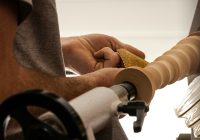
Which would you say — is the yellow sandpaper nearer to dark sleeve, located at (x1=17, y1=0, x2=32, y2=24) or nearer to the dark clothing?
the dark clothing

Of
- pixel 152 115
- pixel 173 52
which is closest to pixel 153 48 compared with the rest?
pixel 152 115

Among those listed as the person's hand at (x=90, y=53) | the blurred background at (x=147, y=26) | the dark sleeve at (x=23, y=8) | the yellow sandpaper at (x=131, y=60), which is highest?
the dark sleeve at (x=23, y=8)

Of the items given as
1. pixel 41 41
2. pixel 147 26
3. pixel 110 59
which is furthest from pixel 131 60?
pixel 147 26

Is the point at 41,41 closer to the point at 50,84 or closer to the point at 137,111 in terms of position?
the point at 50,84

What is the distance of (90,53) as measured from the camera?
650 mm

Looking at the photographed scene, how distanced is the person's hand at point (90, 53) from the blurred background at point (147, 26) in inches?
32.8

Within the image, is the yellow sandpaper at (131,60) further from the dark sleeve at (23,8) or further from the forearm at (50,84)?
the dark sleeve at (23,8)

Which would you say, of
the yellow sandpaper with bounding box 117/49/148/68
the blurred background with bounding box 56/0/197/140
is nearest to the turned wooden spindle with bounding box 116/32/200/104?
the yellow sandpaper with bounding box 117/49/148/68

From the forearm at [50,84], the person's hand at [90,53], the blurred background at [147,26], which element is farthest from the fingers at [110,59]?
the blurred background at [147,26]

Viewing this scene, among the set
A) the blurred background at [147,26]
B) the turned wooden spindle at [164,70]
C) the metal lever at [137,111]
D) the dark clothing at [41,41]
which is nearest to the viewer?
the metal lever at [137,111]

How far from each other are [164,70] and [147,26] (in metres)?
1.20

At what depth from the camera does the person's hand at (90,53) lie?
59 centimetres

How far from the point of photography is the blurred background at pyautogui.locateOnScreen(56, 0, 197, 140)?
152 centimetres

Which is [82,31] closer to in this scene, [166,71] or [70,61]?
[70,61]
